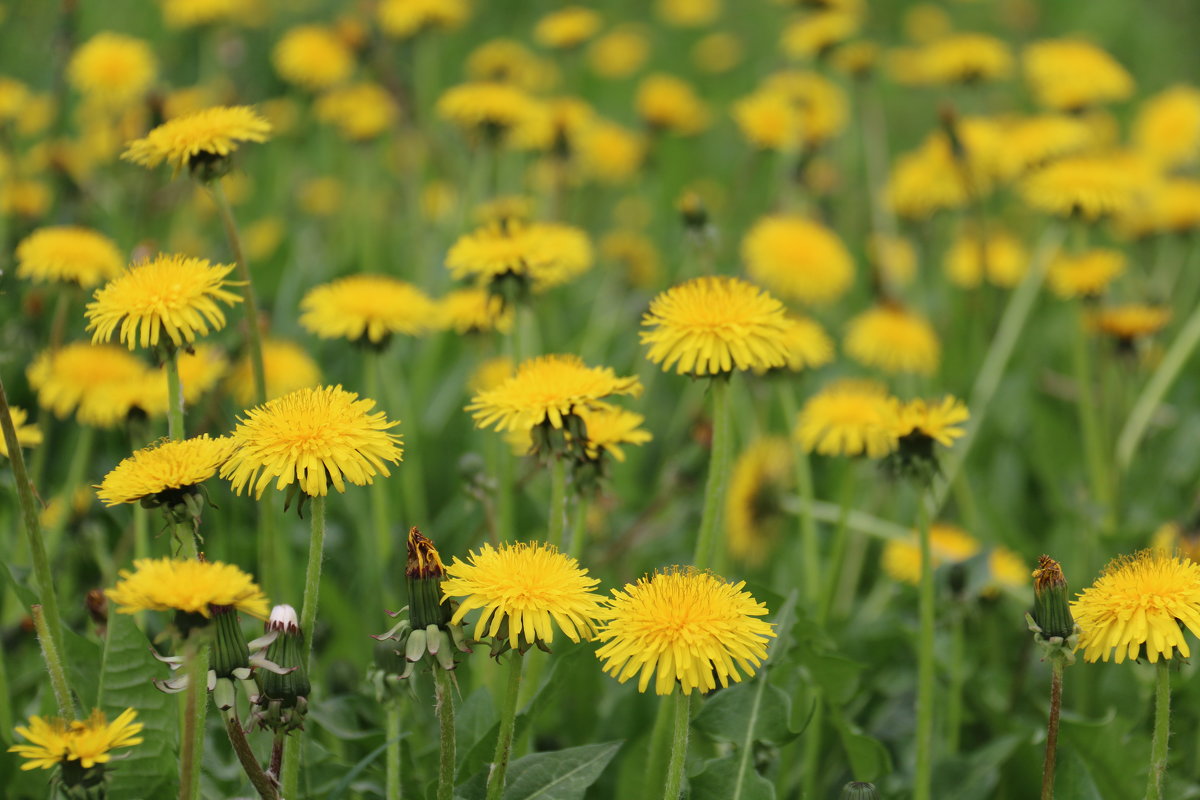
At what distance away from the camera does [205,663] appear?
130 cm

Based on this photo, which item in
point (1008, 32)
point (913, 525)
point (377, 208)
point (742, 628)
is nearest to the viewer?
point (742, 628)

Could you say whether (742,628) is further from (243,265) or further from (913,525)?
(913,525)

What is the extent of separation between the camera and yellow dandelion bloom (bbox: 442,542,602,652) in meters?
1.26

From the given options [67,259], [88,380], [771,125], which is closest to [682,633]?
[88,380]

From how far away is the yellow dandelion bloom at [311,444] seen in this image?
4.33 feet

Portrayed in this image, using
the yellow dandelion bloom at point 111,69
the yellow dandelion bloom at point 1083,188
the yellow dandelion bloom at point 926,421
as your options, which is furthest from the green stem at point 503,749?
the yellow dandelion bloom at point 111,69

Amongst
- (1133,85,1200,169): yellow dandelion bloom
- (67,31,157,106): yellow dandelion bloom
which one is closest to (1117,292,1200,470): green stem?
(1133,85,1200,169): yellow dandelion bloom

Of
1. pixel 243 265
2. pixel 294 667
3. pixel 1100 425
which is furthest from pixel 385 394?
pixel 1100 425

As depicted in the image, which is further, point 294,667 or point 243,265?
point 243,265

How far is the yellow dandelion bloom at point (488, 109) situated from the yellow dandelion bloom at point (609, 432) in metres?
1.30

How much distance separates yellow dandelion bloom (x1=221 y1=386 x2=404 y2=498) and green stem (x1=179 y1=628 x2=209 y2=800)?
7.6 inches

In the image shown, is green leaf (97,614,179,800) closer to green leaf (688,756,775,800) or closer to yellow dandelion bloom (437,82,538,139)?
green leaf (688,756,775,800)

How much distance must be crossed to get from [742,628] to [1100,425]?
73.3 inches

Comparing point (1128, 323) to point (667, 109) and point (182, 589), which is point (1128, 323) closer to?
point (667, 109)
